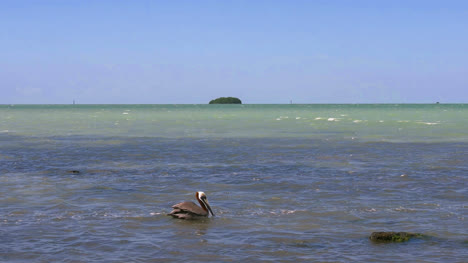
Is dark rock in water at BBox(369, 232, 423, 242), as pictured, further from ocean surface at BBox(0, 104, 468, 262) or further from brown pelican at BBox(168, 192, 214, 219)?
brown pelican at BBox(168, 192, 214, 219)

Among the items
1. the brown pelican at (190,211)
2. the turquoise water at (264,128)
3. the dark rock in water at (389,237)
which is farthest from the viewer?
the turquoise water at (264,128)

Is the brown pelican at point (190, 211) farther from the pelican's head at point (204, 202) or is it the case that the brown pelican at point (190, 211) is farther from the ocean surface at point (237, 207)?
the ocean surface at point (237, 207)

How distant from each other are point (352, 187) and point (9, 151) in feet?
59.0

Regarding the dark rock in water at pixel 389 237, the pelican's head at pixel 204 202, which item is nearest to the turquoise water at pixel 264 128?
the pelican's head at pixel 204 202

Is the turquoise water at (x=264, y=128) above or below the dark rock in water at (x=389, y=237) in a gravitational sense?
above

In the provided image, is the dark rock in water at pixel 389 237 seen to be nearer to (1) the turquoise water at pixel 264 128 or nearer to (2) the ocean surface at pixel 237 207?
(2) the ocean surface at pixel 237 207

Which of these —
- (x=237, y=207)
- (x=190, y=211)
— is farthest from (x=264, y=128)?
(x=190, y=211)

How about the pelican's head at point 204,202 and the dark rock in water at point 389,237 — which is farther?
the pelican's head at point 204,202

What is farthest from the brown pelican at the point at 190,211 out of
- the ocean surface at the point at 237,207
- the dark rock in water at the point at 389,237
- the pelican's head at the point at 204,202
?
the dark rock in water at the point at 389,237

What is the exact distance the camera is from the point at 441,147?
2798 cm

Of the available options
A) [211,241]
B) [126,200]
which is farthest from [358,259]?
[126,200]

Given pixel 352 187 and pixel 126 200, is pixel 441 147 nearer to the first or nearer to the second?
pixel 352 187

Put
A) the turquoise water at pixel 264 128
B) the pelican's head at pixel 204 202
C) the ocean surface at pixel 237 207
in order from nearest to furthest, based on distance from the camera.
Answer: the ocean surface at pixel 237 207 < the pelican's head at pixel 204 202 < the turquoise water at pixel 264 128

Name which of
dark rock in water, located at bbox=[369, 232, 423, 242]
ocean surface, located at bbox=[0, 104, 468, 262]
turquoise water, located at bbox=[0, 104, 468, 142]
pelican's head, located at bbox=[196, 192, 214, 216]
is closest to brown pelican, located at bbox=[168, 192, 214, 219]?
pelican's head, located at bbox=[196, 192, 214, 216]
